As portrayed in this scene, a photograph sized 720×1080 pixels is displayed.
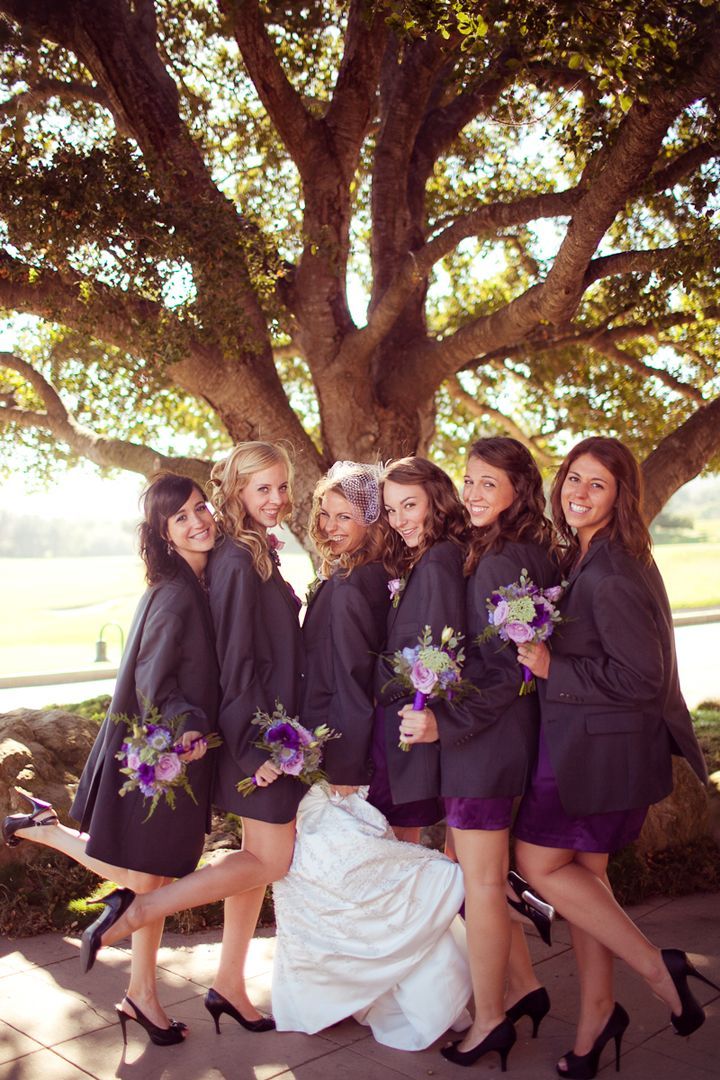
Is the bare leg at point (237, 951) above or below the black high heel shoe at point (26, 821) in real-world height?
below

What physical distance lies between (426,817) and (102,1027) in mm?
1563

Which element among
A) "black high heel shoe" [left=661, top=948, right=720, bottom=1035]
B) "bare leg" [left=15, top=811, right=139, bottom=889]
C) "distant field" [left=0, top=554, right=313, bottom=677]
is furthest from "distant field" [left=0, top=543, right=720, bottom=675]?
"black high heel shoe" [left=661, top=948, right=720, bottom=1035]

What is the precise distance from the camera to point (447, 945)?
389cm

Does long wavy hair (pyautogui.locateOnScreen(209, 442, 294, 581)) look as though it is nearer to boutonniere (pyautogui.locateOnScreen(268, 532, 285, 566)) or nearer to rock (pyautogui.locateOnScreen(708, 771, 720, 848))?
boutonniere (pyautogui.locateOnScreen(268, 532, 285, 566))

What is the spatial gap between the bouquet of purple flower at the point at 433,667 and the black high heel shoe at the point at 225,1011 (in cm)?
129

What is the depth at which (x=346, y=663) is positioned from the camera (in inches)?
157

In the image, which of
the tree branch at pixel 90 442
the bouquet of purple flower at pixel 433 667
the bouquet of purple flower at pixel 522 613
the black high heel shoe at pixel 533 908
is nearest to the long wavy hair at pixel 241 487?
the bouquet of purple flower at pixel 433 667

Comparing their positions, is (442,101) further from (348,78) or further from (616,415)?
A: (616,415)

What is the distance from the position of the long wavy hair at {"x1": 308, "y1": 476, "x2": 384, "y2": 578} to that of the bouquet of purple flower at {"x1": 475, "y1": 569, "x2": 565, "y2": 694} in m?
0.69

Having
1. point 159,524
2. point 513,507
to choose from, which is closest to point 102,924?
point 159,524

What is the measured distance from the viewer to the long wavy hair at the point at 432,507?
4.07 meters

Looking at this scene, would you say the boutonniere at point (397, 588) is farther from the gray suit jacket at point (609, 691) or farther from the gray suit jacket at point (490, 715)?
the gray suit jacket at point (609, 691)

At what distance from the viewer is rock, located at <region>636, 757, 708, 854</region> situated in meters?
5.85

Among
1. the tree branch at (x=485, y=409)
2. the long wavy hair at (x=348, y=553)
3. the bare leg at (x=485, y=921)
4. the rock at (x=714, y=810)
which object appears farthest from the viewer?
the tree branch at (x=485, y=409)
